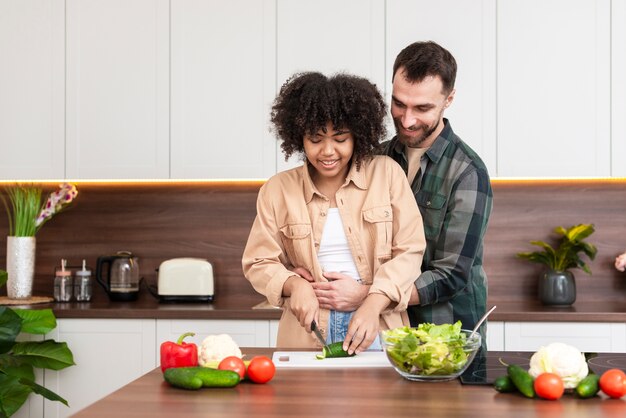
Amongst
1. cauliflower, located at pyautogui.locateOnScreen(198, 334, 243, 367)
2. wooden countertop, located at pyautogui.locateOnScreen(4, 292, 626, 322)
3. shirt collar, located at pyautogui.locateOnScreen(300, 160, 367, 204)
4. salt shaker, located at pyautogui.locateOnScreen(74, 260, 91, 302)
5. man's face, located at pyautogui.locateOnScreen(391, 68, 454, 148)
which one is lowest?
wooden countertop, located at pyautogui.locateOnScreen(4, 292, 626, 322)

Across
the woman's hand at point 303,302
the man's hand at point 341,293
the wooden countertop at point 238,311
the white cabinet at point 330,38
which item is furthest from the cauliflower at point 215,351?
the white cabinet at point 330,38

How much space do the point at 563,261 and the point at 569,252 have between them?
0.05 metres

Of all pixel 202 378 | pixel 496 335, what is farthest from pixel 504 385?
pixel 496 335

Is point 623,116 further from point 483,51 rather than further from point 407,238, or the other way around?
point 407,238

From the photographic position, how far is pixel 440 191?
241 cm

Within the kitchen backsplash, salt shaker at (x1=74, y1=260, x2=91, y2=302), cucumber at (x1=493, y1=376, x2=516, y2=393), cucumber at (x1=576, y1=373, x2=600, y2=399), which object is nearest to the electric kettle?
salt shaker at (x1=74, y1=260, x2=91, y2=302)

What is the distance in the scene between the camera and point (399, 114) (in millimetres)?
2410

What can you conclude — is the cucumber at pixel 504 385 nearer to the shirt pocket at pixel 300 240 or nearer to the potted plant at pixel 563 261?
the shirt pocket at pixel 300 240

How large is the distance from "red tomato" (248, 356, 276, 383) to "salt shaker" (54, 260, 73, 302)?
234 cm

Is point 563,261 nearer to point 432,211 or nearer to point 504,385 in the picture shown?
point 432,211

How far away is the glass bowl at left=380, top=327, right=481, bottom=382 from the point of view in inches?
67.1

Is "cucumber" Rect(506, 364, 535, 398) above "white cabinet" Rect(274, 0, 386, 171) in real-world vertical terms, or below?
below

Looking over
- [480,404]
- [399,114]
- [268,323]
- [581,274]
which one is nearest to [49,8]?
[268,323]

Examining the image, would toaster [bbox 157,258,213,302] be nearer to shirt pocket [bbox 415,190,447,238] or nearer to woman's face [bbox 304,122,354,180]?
shirt pocket [bbox 415,190,447,238]
